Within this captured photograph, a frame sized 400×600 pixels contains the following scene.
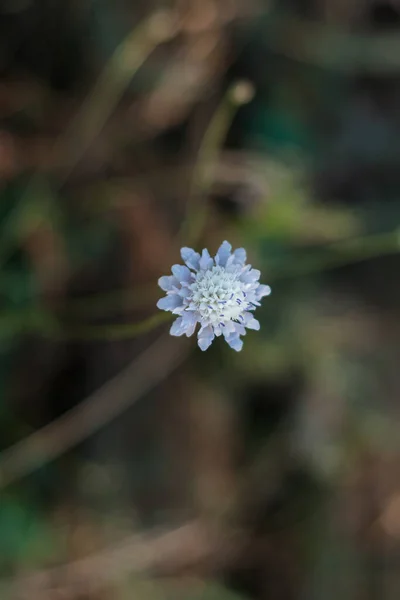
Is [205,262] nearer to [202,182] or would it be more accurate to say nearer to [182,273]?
[182,273]

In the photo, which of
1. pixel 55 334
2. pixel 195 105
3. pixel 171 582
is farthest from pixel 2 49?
pixel 171 582

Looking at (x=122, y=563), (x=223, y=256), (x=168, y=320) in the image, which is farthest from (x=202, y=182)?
(x=122, y=563)

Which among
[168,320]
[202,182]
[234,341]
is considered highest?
[202,182]

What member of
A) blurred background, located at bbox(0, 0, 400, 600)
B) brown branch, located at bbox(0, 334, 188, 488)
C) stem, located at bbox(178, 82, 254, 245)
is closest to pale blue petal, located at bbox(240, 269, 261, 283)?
blurred background, located at bbox(0, 0, 400, 600)

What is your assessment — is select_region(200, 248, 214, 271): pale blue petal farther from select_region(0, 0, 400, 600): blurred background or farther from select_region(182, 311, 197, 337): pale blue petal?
select_region(0, 0, 400, 600): blurred background

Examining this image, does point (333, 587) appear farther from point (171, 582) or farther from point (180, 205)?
point (180, 205)

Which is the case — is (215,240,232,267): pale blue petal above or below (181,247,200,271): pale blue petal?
above
